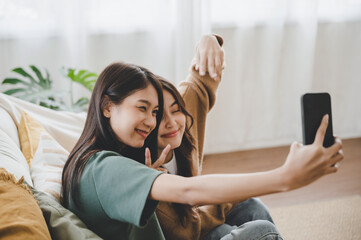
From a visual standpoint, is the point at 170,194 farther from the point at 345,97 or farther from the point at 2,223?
the point at 345,97

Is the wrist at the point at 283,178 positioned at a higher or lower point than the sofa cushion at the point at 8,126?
higher

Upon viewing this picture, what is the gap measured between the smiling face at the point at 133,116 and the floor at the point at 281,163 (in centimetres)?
152

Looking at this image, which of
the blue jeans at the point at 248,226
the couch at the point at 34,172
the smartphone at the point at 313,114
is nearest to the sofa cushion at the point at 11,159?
the couch at the point at 34,172

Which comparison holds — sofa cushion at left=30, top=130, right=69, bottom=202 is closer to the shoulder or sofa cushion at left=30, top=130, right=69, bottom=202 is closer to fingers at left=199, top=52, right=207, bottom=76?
the shoulder

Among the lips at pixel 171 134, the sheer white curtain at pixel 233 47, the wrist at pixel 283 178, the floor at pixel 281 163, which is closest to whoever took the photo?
the wrist at pixel 283 178

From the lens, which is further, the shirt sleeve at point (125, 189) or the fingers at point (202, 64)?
the fingers at point (202, 64)

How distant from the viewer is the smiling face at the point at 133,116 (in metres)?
0.96

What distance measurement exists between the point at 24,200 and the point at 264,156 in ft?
7.77

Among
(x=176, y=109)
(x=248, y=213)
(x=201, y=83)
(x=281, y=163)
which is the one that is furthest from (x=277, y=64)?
(x=176, y=109)

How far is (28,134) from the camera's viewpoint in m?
1.33

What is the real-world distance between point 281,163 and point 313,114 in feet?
7.19

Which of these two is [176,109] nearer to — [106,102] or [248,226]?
[106,102]

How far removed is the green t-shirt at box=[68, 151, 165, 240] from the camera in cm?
75

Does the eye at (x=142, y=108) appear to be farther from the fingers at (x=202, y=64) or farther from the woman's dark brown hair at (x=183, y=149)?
the fingers at (x=202, y=64)
